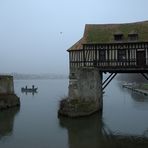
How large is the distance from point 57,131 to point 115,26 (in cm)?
1161

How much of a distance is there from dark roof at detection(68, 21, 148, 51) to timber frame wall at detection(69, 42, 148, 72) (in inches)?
18.7

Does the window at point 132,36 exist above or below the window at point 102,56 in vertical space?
above

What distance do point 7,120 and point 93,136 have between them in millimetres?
8850

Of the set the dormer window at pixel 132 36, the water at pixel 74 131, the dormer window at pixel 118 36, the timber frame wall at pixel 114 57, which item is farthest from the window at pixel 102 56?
the water at pixel 74 131

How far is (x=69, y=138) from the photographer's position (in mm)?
16500

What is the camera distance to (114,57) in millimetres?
24094

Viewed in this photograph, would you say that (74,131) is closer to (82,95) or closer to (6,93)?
(82,95)

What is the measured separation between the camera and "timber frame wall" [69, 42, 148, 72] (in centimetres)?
2353

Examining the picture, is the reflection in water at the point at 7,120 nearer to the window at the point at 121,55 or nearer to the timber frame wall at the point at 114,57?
the timber frame wall at the point at 114,57

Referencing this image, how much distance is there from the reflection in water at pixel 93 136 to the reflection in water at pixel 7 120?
11.1ft

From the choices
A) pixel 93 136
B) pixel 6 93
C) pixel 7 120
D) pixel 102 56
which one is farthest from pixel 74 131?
pixel 6 93

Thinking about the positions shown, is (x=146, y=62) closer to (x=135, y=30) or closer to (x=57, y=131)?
(x=135, y=30)

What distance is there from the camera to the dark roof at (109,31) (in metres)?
24.5

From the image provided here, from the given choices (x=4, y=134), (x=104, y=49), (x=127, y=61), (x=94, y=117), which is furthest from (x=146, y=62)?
(x=4, y=134)
